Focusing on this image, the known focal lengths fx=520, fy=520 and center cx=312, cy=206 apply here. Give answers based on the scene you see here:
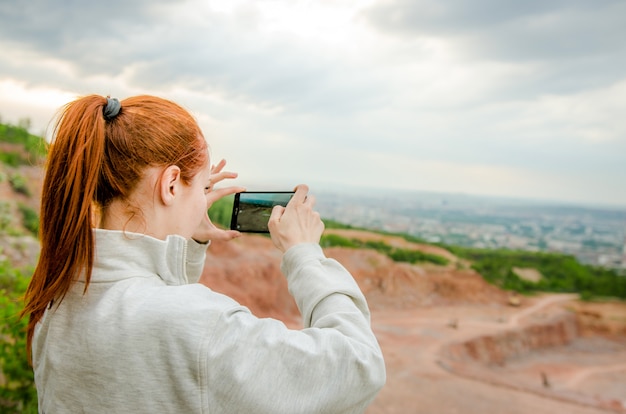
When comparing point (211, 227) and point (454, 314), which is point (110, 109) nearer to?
point (211, 227)

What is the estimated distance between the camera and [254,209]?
110cm

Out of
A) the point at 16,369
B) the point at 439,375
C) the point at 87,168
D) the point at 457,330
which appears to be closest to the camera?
the point at 87,168

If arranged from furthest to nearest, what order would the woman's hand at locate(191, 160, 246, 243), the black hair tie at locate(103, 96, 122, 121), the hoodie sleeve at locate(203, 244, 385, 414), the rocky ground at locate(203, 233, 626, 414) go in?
the rocky ground at locate(203, 233, 626, 414) < the woman's hand at locate(191, 160, 246, 243) < the black hair tie at locate(103, 96, 122, 121) < the hoodie sleeve at locate(203, 244, 385, 414)

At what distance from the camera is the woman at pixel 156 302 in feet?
2.19

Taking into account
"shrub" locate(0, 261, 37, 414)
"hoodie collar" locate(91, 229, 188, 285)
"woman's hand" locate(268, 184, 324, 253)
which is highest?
"woman's hand" locate(268, 184, 324, 253)

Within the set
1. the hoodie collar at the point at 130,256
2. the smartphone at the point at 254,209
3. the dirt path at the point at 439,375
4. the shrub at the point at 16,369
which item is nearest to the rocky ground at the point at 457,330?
the dirt path at the point at 439,375

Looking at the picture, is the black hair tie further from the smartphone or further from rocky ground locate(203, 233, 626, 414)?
rocky ground locate(203, 233, 626, 414)

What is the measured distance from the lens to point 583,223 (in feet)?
101

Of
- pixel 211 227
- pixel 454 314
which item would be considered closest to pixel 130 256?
pixel 211 227

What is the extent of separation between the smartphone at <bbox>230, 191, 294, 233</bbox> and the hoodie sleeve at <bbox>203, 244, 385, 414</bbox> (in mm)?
354

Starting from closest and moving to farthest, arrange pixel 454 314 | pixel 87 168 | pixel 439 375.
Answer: pixel 87 168 → pixel 439 375 → pixel 454 314

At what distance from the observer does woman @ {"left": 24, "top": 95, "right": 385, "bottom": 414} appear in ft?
2.19

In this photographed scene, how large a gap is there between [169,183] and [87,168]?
0.12 meters

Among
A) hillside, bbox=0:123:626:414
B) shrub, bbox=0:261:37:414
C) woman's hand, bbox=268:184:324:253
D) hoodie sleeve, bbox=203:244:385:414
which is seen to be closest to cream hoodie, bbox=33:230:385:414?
hoodie sleeve, bbox=203:244:385:414
